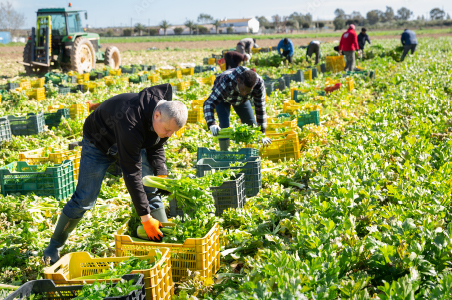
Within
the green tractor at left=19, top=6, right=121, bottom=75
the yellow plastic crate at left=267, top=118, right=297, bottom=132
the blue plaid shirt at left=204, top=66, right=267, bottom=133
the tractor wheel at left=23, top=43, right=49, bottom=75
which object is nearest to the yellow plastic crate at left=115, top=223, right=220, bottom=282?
the blue plaid shirt at left=204, top=66, right=267, bottom=133

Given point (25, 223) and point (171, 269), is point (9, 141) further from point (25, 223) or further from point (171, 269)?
point (171, 269)

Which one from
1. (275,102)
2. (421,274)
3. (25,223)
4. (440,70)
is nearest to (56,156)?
(25,223)

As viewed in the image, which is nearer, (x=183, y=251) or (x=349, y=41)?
(x=183, y=251)

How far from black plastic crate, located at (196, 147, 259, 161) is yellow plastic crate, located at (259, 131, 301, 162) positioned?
0.99 m

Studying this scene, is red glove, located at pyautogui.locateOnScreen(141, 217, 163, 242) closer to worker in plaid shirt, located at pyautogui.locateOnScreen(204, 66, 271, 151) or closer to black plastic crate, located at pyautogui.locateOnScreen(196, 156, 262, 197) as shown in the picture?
black plastic crate, located at pyautogui.locateOnScreen(196, 156, 262, 197)

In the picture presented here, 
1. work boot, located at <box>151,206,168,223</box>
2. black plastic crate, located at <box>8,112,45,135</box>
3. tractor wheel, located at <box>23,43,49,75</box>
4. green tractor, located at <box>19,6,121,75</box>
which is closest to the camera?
work boot, located at <box>151,206,168,223</box>

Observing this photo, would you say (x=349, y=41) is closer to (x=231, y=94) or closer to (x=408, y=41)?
(x=408, y=41)

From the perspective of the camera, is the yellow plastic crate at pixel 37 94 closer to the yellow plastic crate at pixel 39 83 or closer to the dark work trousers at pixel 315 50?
the yellow plastic crate at pixel 39 83

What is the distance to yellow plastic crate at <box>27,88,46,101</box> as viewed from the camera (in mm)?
11922

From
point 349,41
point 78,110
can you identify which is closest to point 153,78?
point 78,110

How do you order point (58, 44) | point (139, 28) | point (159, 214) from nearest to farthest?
point (159, 214)
point (58, 44)
point (139, 28)

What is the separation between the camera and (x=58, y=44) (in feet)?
59.0

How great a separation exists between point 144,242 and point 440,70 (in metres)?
12.9

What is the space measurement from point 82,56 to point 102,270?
1659cm
